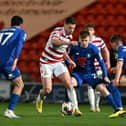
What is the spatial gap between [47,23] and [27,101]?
7.11 ft

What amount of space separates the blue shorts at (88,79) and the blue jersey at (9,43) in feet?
4.80

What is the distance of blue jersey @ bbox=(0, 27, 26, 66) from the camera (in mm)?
8719

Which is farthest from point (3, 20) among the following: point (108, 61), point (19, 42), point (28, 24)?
point (19, 42)

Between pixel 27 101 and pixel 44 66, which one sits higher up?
pixel 44 66

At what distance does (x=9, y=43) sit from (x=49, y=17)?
686 centimetres

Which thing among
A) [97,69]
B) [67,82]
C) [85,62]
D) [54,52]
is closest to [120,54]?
[85,62]

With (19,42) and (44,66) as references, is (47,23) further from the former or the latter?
(19,42)

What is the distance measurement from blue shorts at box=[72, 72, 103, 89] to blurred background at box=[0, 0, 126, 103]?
17.8 ft

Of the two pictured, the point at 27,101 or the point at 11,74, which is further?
the point at 27,101

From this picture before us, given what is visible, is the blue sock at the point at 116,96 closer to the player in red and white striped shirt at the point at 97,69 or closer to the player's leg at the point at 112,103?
the player's leg at the point at 112,103

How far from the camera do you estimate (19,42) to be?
861cm

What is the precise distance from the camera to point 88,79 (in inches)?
390

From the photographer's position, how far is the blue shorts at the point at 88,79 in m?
9.80

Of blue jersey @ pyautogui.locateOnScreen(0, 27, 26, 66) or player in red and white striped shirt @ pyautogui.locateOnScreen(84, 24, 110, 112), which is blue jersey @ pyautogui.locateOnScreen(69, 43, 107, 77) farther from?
blue jersey @ pyautogui.locateOnScreen(0, 27, 26, 66)
